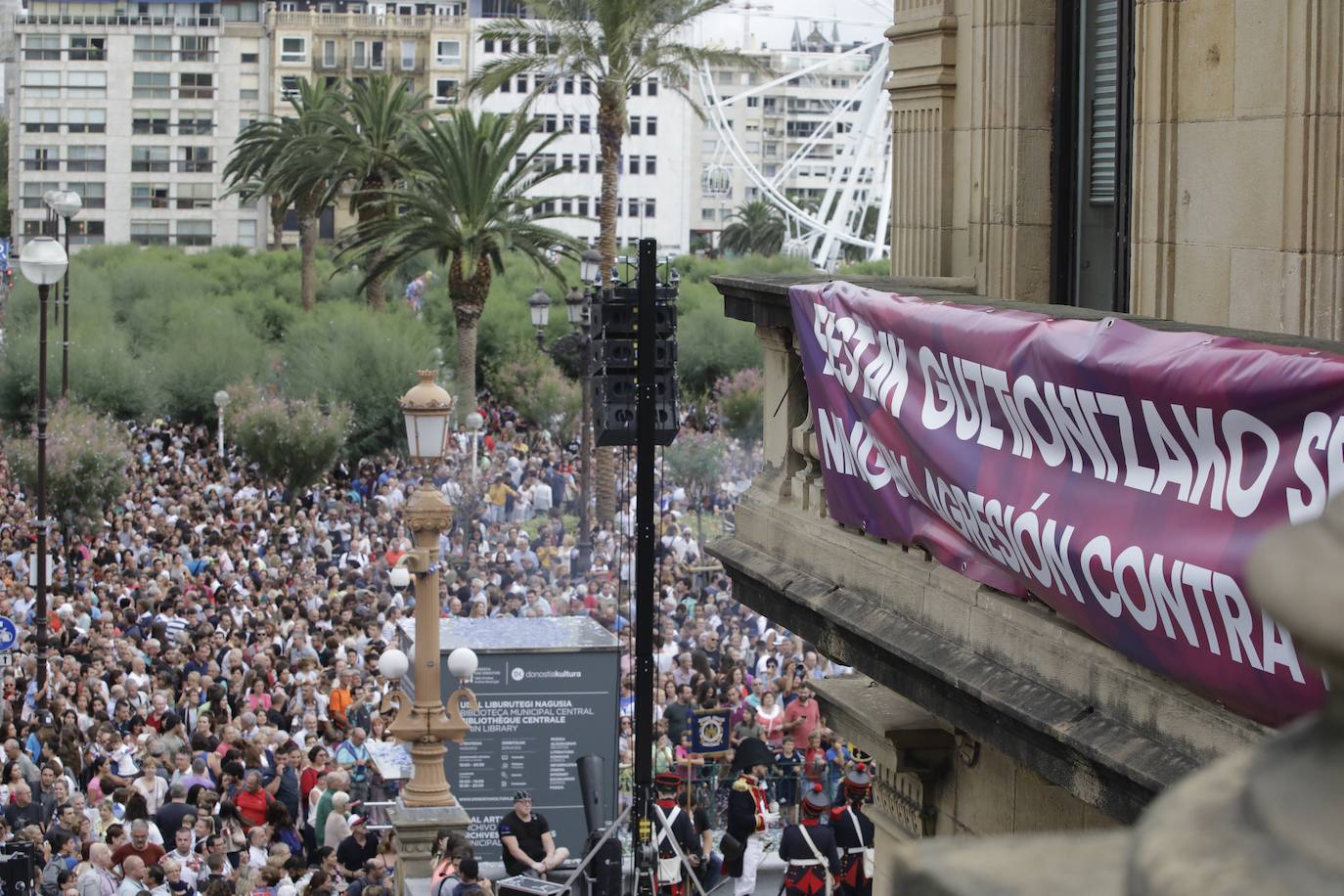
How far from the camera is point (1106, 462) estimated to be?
597 cm

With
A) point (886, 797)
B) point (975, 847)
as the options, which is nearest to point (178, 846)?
point (886, 797)

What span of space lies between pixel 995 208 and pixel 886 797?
3046 millimetres

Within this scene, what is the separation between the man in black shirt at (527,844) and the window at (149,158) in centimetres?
11037

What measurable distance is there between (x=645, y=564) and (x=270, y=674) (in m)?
9.82

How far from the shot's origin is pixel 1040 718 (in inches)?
244

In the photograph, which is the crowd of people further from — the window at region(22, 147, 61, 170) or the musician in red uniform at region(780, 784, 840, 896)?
the window at region(22, 147, 61, 170)

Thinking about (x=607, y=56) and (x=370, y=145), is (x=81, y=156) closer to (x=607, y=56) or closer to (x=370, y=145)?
(x=370, y=145)

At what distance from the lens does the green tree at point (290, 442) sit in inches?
1577

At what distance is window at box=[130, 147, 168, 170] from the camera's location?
11750 centimetres

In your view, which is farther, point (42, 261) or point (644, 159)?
point (644, 159)

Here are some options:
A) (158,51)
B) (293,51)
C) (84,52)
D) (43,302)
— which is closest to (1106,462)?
(43,302)

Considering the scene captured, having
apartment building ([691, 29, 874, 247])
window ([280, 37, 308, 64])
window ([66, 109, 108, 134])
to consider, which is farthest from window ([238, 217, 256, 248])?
apartment building ([691, 29, 874, 247])

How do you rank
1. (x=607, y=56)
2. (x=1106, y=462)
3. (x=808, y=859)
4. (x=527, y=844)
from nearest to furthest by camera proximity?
1. (x=1106, y=462)
2. (x=808, y=859)
3. (x=527, y=844)
4. (x=607, y=56)

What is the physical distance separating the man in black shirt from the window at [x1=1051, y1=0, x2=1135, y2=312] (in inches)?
242
